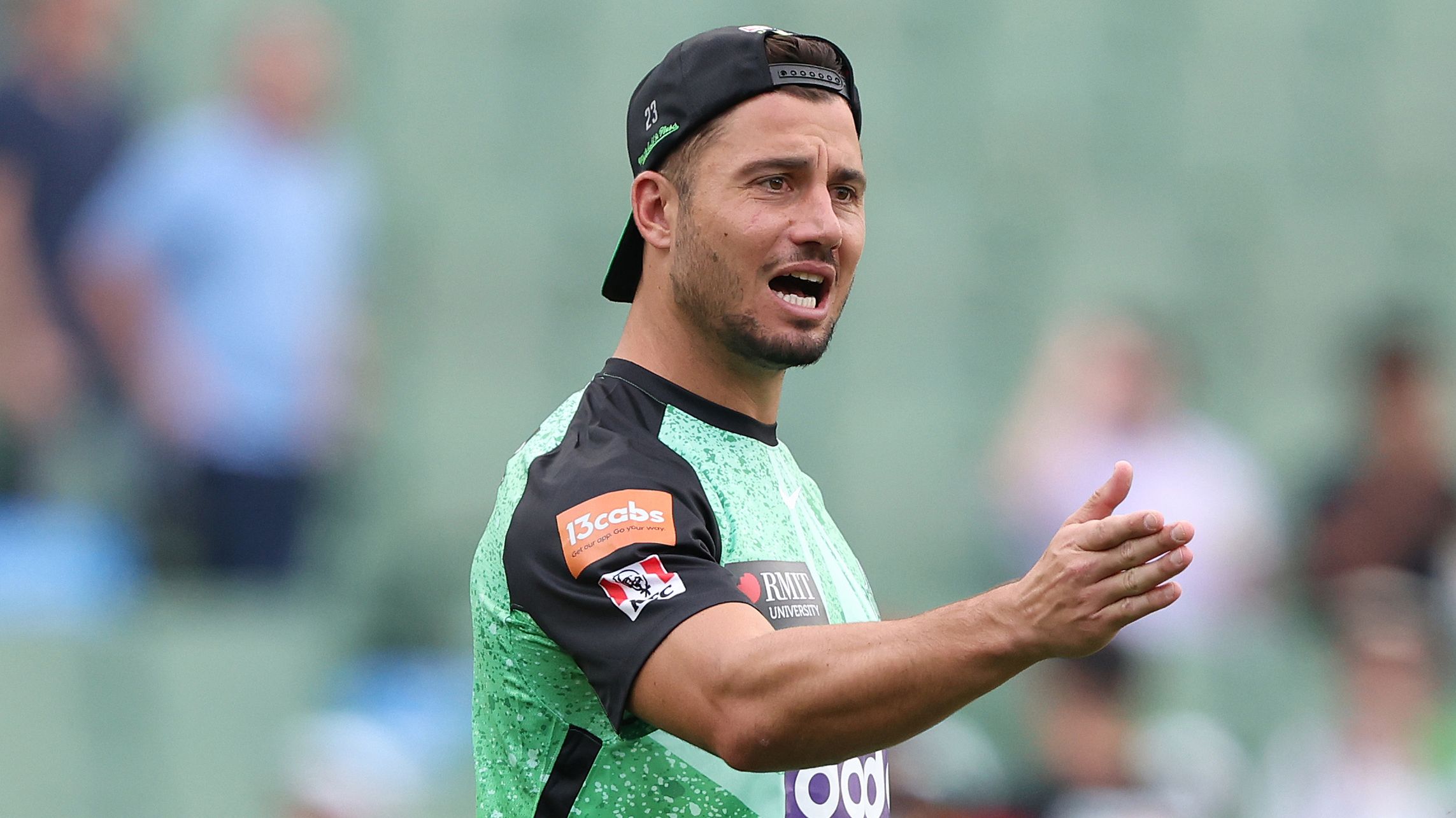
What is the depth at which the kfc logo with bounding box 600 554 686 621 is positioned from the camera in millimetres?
2576

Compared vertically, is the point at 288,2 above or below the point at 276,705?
above

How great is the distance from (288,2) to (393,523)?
2.47 m

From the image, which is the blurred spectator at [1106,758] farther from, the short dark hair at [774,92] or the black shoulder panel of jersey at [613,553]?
the black shoulder panel of jersey at [613,553]

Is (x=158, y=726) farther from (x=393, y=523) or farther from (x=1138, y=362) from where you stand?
(x=1138, y=362)

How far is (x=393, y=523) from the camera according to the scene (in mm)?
7895

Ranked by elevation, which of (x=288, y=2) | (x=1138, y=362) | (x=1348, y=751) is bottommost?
(x=1348, y=751)

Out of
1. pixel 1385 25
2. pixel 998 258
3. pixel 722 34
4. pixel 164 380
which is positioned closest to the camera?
pixel 722 34

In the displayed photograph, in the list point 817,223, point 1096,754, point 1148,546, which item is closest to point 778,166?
point 817,223

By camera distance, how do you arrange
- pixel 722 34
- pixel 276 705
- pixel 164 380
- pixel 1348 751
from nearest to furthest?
pixel 722 34
pixel 1348 751
pixel 276 705
pixel 164 380

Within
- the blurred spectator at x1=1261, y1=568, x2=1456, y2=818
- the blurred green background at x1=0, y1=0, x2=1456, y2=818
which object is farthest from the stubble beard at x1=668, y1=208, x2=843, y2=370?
the blurred green background at x1=0, y1=0, x2=1456, y2=818

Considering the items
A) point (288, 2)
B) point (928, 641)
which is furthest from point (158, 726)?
point (928, 641)

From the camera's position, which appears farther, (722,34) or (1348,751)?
(1348,751)

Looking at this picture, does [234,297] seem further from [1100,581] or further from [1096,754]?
[1100,581]

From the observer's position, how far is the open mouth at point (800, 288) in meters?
3.03
